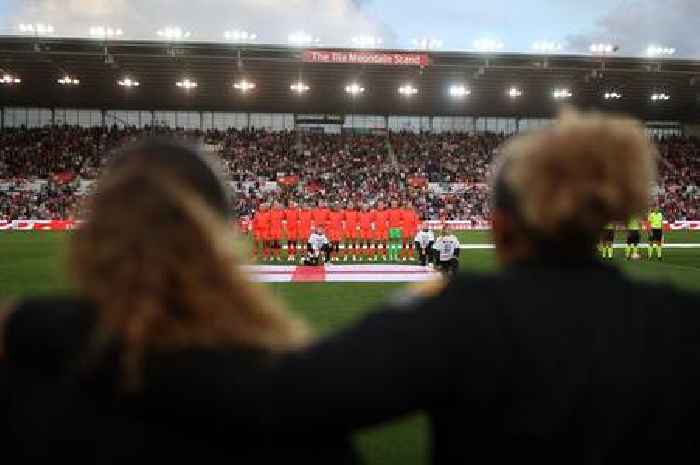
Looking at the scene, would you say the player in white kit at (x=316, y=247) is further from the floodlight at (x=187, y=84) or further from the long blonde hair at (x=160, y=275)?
the floodlight at (x=187, y=84)

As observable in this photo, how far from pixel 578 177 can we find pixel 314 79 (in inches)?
1462

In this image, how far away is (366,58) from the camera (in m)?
31.3

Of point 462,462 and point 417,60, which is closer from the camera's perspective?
point 462,462

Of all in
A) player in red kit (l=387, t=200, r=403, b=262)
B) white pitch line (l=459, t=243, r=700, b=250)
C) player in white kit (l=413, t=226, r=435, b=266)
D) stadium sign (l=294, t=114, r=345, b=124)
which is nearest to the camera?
player in white kit (l=413, t=226, r=435, b=266)


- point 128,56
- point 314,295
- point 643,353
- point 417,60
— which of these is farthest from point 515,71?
point 643,353

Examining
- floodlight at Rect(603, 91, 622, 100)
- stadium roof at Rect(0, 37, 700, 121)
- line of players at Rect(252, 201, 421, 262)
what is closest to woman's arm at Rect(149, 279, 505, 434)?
line of players at Rect(252, 201, 421, 262)

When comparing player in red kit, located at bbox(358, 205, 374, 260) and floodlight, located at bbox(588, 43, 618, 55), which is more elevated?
floodlight, located at bbox(588, 43, 618, 55)

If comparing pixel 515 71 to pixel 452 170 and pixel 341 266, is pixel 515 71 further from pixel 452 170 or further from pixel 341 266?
pixel 341 266

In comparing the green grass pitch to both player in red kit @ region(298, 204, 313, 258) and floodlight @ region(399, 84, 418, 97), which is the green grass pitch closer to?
player in red kit @ region(298, 204, 313, 258)

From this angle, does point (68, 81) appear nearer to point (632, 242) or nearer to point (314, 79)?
point (314, 79)

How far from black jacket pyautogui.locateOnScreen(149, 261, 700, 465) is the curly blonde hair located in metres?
0.11

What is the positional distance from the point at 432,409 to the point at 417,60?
31.9m

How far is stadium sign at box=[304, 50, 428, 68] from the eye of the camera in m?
31.2

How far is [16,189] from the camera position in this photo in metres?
37.0
